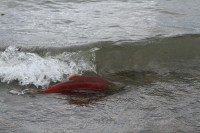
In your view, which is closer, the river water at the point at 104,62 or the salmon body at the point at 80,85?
the river water at the point at 104,62

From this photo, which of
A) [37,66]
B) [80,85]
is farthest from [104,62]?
[80,85]

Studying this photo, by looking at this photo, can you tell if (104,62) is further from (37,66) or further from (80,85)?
(80,85)

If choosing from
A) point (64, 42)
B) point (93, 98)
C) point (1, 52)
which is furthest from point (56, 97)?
point (64, 42)

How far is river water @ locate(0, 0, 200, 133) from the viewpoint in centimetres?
570

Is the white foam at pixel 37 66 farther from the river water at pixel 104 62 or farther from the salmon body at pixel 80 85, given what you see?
the salmon body at pixel 80 85

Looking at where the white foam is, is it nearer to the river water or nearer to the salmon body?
the river water

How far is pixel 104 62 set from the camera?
8758mm

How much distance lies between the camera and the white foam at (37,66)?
755 cm

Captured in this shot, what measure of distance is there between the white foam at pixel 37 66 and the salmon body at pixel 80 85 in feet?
2.28

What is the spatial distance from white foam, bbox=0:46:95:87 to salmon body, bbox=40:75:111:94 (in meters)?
0.69

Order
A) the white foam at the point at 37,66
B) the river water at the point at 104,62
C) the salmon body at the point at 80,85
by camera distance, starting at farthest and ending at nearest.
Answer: the white foam at the point at 37,66, the salmon body at the point at 80,85, the river water at the point at 104,62

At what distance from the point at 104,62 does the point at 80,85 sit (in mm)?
2102

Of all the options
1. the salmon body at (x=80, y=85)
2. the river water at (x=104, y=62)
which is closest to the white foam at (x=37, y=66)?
the river water at (x=104, y=62)

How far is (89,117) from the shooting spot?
580cm
